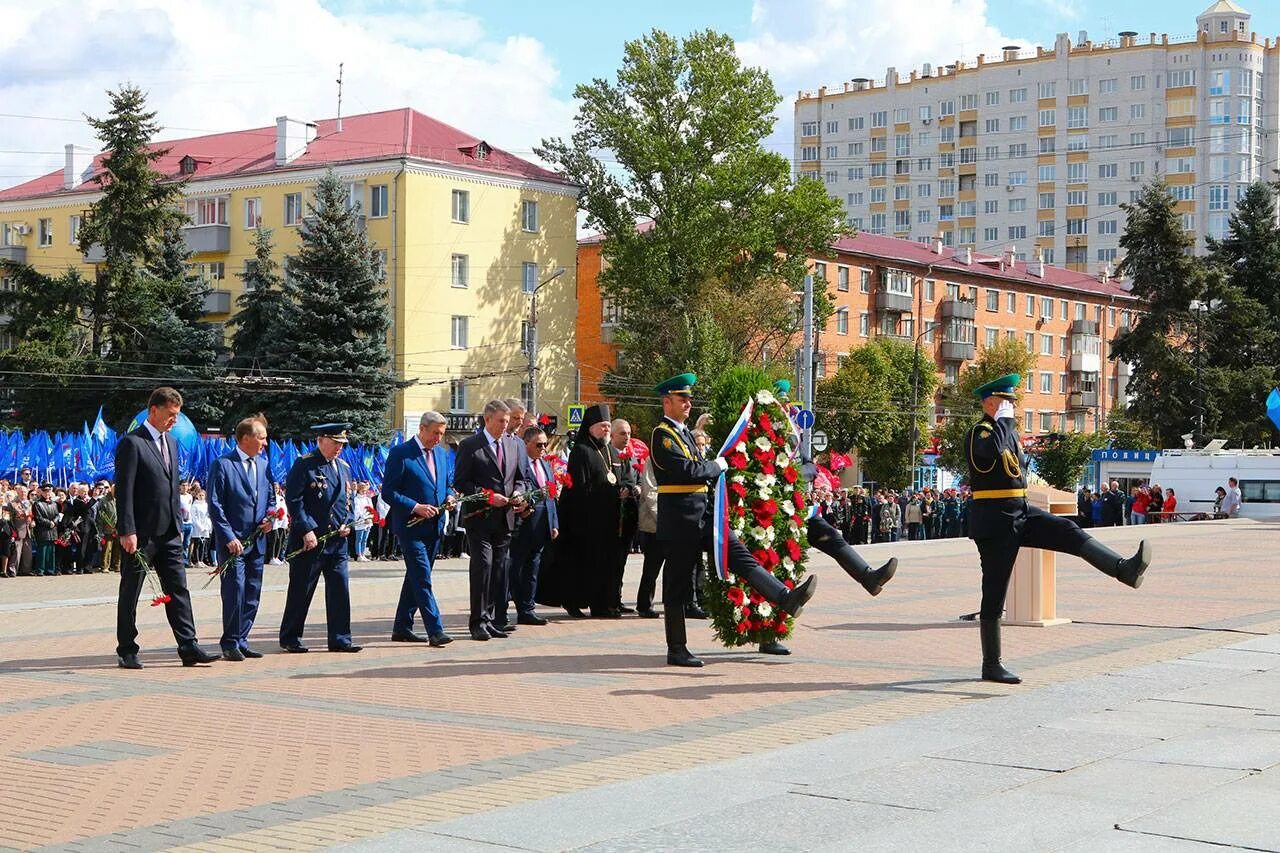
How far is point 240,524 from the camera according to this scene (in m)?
12.0

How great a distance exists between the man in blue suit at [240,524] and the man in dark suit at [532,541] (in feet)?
9.12

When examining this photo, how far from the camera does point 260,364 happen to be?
176ft

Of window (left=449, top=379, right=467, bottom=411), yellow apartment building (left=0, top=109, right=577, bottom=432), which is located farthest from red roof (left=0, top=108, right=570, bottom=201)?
window (left=449, top=379, right=467, bottom=411)

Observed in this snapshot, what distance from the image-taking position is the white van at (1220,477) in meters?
50.8

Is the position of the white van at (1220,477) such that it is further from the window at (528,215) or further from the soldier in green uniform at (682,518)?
the soldier in green uniform at (682,518)

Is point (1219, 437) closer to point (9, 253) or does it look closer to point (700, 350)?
point (700, 350)

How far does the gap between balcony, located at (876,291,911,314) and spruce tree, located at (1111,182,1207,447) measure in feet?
72.2

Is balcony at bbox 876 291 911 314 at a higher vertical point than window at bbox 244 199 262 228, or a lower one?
lower

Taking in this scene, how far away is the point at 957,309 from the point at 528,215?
3450 centimetres

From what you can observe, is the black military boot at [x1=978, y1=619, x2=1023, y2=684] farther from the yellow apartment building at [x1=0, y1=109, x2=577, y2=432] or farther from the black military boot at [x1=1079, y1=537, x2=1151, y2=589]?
A: the yellow apartment building at [x1=0, y1=109, x2=577, y2=432]

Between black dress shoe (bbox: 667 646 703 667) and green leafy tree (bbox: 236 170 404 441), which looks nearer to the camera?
black dress shoe (bbox: 667 646 703 667)

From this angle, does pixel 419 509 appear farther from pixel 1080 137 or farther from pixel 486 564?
pixel 1080 137

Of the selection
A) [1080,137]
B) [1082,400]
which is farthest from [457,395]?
[1080,137]

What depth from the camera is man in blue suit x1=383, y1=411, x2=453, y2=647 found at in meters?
12.8
